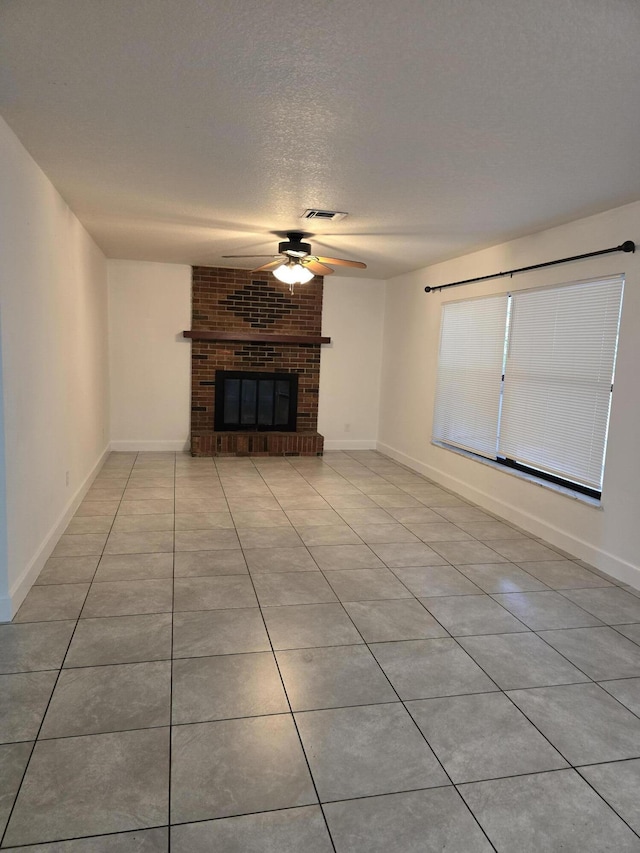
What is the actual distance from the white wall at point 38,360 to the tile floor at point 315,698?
279 mm

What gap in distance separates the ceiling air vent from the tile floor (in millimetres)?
2262

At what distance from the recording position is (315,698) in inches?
82.7

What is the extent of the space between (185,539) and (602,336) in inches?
121

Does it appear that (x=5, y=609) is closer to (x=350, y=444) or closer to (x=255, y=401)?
(x=255, y=401)

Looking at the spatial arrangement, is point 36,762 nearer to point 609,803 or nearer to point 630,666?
point 609,803

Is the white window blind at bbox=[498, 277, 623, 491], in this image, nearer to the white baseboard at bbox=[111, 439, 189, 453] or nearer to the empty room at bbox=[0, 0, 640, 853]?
the empty room at bbox=[0, 0, 640, 853]

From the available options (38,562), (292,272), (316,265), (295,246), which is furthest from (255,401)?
(38,562)

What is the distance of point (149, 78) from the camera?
2029 millimetres

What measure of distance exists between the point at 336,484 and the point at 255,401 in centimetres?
201

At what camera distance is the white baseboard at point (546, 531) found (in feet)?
11.1

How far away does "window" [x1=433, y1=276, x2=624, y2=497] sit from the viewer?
3.62m

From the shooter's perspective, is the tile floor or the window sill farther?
the window sill

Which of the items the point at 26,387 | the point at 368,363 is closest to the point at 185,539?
the point at 26,387

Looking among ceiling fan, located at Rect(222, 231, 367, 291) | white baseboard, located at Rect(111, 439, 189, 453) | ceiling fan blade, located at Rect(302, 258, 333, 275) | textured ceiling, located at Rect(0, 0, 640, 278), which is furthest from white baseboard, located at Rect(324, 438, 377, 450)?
textured ceiling, located at Rect(0, 0, 640, 278)
